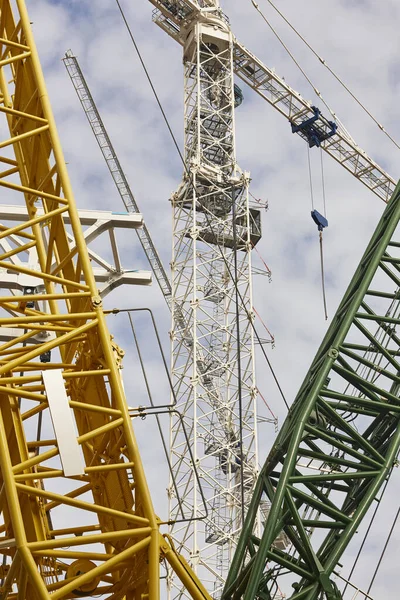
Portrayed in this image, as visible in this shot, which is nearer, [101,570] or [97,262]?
[101,570]

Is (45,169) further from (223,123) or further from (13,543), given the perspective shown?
(223,123)

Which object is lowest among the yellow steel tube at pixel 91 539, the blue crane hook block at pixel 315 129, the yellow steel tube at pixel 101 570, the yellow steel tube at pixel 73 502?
the yellow steel tube at pixel 101 570

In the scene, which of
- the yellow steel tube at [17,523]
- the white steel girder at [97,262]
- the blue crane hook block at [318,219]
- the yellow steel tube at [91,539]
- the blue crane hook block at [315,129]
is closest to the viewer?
the yellow steel tube at [17,523]

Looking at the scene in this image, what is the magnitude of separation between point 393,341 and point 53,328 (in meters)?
8.85

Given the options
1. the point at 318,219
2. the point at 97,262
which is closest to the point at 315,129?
the point at 318,219

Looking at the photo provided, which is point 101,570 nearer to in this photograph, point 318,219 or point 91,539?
point 91,539

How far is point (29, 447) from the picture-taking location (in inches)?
717

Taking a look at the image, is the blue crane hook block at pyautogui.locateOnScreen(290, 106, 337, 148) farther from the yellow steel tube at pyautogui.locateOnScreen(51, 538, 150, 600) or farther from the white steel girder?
the yellow steel tube at pyautogui.locateOnScreen(51, 538, 150, 600)

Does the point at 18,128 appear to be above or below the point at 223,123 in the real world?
below

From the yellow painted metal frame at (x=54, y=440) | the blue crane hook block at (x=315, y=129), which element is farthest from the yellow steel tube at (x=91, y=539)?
the blue crane hook block at (x=315, y=129)

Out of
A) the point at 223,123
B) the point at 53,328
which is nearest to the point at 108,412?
the point at 53,328

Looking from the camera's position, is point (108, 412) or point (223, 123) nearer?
point (108, 412)

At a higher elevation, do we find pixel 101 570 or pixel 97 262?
pixel 97 262

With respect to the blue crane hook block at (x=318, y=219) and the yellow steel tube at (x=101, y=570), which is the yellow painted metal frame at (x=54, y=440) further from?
the blue crane hook block at (x=318, y=219)
